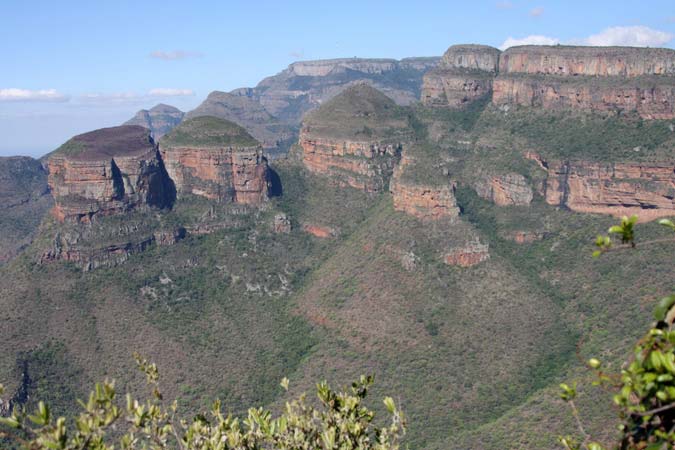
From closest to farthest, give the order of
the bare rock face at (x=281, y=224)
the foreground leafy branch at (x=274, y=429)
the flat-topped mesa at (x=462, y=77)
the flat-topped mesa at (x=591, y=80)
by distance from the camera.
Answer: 1. the foreground leafy branch at (x=274, y=429)
2. the flat-topped mesa at (x=591, y=80)
3. the bare rock face at (x=281, y=224)
4. the flat-topped mesa at (x=462, y=77)

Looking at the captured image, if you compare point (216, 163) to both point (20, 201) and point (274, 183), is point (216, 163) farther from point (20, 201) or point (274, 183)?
point (20, 201)

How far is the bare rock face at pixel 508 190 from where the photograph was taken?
71062 mm

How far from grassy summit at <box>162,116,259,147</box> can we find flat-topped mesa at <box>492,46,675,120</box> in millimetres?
35328

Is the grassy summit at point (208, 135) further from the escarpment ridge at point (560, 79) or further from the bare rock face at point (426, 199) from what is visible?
the escarpment ridge at point (560, 79)

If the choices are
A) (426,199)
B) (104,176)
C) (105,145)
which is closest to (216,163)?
(105,145)

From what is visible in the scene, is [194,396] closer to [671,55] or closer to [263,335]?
[263,335]

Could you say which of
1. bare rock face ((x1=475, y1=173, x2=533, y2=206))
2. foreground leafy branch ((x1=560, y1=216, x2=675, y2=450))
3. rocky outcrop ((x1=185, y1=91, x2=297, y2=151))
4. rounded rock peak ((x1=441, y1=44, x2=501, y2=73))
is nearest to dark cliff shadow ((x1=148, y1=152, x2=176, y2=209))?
bare rock face ((x1=475, y1=173, x2=533, y2=206))

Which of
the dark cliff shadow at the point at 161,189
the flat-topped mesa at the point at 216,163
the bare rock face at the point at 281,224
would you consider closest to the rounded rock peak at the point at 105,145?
the dark cliff shadow at the point at 161,189

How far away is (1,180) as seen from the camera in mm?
102688

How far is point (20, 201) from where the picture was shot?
3939 inches

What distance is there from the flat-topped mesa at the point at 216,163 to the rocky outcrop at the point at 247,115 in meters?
76.4

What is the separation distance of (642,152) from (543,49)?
82.7 ft

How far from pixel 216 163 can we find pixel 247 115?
100743 millimetres

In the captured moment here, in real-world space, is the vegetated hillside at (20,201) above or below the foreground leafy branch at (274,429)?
below
